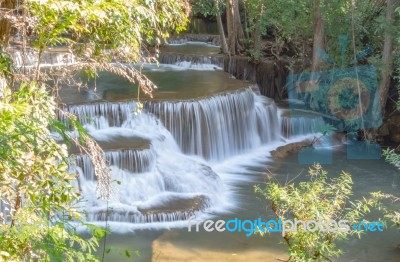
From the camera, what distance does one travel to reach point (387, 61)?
39.0 feet

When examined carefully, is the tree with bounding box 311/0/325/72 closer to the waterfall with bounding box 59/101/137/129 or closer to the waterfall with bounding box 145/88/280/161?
the waterfall with bounding box 145/88/280/161

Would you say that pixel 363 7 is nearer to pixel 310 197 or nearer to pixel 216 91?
pixel 216 91

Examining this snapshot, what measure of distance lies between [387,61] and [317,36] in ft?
6.85

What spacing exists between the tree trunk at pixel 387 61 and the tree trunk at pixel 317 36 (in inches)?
69.6

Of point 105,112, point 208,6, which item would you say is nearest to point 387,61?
point 208,6

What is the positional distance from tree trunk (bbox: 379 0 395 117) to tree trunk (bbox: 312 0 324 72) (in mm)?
1767

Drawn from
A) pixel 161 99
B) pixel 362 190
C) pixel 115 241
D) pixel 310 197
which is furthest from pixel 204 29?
pixel 310 197

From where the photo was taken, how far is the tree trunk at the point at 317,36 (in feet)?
43.1

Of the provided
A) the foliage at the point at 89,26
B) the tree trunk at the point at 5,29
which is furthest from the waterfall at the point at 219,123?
the tree trunk at the point at 5,29

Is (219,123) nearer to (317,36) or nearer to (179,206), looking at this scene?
(179,206)

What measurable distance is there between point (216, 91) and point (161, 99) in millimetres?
1586

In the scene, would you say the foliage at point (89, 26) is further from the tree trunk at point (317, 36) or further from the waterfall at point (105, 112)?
the tree trunk at point (317, 36)

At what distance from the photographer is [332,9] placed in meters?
12.7

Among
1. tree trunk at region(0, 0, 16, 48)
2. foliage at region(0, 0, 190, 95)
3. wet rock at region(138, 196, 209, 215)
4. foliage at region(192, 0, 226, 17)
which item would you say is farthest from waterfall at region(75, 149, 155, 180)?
foliage at region(192, 0, 226, 17)
